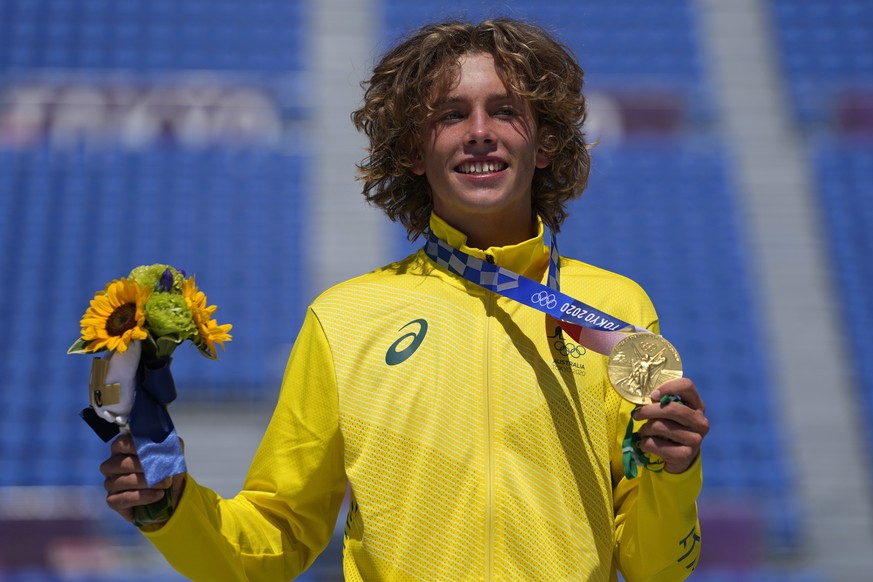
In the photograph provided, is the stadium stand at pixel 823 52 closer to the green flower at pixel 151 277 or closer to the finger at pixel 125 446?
the green flower at pixel 151 277

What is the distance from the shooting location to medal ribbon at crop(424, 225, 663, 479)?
1.55 meters

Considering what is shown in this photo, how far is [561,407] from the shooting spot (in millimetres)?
1603

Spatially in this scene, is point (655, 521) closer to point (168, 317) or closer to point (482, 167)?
point (482, 167)

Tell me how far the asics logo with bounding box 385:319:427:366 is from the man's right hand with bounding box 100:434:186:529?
434 millimetres

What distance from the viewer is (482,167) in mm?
1699

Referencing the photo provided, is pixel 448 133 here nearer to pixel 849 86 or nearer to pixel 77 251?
pixel 77 251

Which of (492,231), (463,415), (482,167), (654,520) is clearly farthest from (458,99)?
(654,520)

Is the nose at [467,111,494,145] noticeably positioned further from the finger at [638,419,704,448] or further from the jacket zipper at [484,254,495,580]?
the finger at [638,419,704,448]

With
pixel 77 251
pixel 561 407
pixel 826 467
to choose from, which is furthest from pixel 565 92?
pixel 77 251

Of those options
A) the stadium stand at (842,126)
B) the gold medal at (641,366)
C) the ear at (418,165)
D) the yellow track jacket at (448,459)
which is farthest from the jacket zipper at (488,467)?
the stadium stand at (842,126)

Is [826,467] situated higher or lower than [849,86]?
lower

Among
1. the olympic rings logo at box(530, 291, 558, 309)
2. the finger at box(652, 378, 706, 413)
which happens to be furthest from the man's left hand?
the olympic rings logo at box(530, 291, 558, 309)

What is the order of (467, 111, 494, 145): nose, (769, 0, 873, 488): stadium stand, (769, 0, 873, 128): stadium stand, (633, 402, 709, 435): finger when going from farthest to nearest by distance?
(769, 0, 873, 128): stadium stand
(769, 0, 873, 488): stadium stand
(467, 111, 494, 145): nose
(633, 402, 709, 435): finger

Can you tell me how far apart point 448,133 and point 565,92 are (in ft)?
0.93
